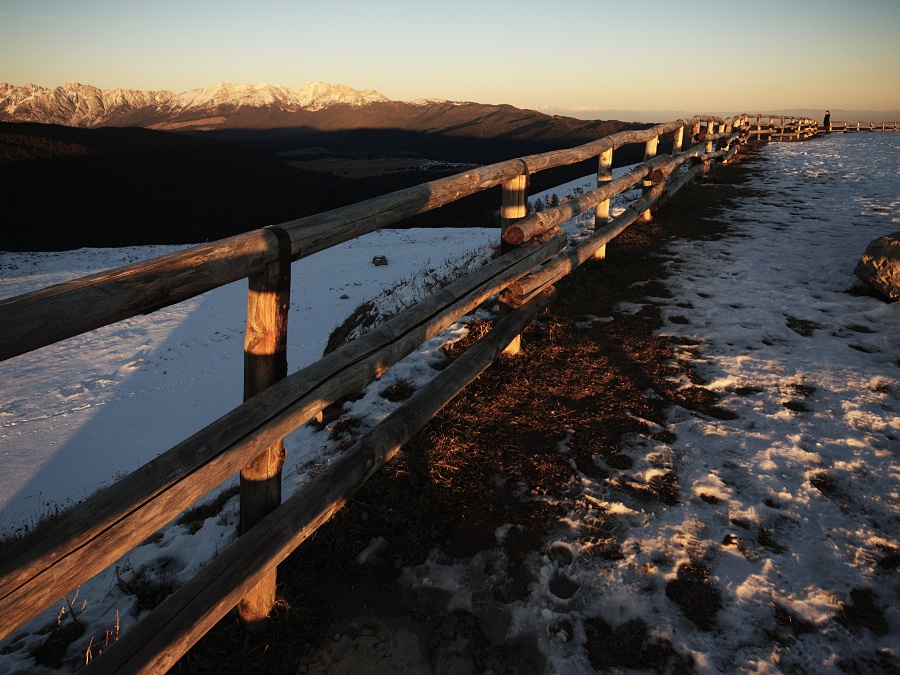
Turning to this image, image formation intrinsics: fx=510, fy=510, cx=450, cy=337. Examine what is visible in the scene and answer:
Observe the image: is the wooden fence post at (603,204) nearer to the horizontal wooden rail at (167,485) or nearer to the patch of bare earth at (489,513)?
the patch of bare earth at (489,513)

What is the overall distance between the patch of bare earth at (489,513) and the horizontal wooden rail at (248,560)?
0.46m

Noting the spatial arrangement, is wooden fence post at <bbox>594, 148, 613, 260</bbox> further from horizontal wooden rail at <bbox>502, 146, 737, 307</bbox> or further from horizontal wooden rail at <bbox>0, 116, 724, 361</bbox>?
horizontal wooden rail at <bbox>0, 116, 724, 361</bbox>

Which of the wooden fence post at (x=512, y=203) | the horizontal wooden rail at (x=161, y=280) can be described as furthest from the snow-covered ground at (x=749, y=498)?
the horizontal wooden rail at (x=161, y=280)

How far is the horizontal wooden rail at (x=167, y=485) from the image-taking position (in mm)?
1432

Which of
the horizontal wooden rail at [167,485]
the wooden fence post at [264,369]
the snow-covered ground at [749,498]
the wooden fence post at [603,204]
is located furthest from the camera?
the wooden fence post at [603,204]

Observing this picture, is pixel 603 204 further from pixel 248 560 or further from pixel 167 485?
pixel 167 485

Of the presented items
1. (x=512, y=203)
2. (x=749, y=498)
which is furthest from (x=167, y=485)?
(x=512, y=203)

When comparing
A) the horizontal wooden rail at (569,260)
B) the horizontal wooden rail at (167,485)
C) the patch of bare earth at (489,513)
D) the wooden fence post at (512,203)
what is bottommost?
the patch of bare earth at (489,513)

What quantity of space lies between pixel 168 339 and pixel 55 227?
45.5 meters

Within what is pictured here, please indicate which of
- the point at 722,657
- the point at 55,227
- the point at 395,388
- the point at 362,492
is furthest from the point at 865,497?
the point at 55,227

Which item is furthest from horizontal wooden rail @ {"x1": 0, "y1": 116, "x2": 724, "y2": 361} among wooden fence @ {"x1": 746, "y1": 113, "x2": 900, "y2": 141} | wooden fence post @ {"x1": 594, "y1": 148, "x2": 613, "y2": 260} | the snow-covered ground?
wooden fence @ {"x1": 746, "y1": 113, "x2": 900, "y2": 141}

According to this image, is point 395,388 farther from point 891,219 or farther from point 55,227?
point 55,227

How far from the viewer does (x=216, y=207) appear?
57250 millimetres

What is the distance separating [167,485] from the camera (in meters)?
1.79
